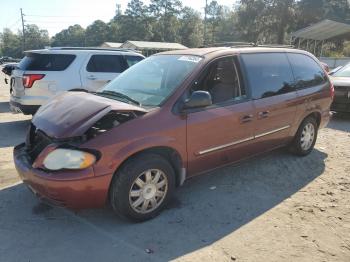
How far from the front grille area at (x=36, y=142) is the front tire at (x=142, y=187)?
85 cm

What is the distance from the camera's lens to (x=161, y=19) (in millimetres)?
87688

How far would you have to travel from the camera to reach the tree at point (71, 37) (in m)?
101

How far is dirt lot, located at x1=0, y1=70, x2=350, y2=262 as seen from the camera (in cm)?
330

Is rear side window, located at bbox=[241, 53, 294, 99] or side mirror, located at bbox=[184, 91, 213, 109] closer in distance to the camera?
side mirror, located at bbox=[184, 91, 213, 109]

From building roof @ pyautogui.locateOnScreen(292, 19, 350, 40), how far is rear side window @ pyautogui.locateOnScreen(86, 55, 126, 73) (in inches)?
932

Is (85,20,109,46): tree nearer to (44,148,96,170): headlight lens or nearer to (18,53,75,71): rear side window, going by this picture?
(18,53,75,71): rear side window

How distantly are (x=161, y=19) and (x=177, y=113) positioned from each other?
289 feet

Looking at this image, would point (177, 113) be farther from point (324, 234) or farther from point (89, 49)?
point (89, 49)

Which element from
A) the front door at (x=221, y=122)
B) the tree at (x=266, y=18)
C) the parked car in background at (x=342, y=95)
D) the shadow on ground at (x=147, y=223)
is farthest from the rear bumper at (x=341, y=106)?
the tree at (x=266, y=18)

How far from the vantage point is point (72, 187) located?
333cm

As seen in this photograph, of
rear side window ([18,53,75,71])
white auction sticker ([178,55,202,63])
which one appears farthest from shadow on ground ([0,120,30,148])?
white auction sticker ([178,55,202,63])

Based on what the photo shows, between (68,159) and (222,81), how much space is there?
7.11 ft

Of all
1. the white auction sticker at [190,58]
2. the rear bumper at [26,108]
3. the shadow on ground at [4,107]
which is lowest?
the shadow on ground at [4,107]

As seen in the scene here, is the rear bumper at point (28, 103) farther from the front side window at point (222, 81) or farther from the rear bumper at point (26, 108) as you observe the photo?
the front side window at point (222, 81)
